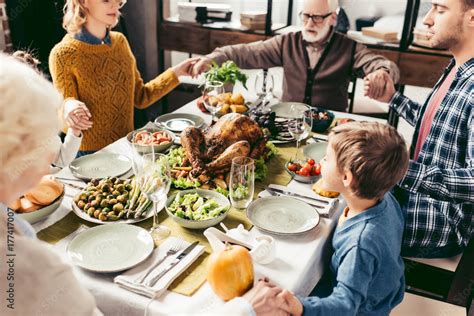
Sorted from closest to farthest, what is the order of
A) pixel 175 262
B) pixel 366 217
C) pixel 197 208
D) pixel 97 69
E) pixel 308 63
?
pixel 175 262, pixel 366 217, pixel 197 208, pixel 97 69, pixel 308 63

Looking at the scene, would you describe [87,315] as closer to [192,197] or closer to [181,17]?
[192,197]

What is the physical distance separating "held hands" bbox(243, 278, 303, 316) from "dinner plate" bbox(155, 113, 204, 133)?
123 centimetres

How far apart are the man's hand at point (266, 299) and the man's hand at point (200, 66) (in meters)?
1.71

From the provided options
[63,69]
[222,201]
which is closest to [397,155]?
[222,201]

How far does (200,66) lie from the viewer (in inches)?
106

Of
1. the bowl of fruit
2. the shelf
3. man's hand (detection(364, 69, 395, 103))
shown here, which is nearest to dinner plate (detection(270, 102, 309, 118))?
the bowl of fruit

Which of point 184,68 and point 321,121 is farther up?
point 184,68

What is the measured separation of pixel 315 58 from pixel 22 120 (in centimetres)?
255

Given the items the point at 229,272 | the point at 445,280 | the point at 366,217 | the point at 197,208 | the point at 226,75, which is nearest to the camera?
the point at 229,272

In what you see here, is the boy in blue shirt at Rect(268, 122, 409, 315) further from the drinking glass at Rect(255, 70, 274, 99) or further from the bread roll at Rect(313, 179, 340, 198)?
the drinking glass at Rect(255, 70, 274, 99)

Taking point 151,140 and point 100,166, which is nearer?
point 100,166

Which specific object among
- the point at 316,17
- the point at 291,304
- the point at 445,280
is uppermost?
the point at 316,17

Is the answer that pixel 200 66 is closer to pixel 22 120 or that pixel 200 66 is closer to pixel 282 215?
pixel 282 215

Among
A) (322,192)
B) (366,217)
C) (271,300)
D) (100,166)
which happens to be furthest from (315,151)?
(271,300)
